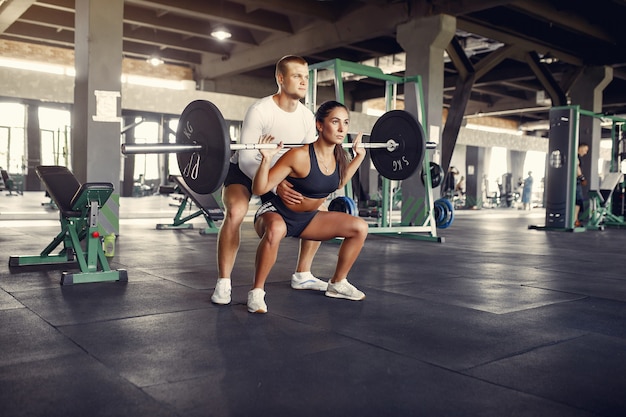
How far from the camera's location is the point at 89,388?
1.45 metres

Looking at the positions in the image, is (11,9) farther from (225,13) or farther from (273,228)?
(273,228)

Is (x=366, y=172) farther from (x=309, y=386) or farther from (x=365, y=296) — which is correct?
(x=309, y=386)

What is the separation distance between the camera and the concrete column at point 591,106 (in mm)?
9461

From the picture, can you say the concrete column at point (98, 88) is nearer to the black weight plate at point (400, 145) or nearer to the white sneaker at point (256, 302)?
the black weight plate at point (400, 145)

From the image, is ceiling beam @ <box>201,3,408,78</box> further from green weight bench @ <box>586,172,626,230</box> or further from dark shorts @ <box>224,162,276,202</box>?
dark shorts @ <box>224,162,276,202</box>

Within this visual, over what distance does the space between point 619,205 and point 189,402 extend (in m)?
9.15

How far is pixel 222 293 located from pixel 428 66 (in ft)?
17.3

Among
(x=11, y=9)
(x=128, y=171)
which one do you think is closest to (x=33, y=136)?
(x=128, y=171)

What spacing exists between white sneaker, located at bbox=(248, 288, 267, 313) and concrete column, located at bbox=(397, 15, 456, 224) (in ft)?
15.6

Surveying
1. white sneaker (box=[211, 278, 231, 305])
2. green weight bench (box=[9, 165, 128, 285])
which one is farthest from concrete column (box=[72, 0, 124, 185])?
white sneaker (box=[211, 278, 231, 305])

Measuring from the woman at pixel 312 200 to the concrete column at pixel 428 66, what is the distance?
4.40m

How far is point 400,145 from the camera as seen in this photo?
3.08 m

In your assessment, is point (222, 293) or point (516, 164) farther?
point (516, 164)

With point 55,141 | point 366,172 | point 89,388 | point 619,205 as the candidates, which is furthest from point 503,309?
point 366,172
